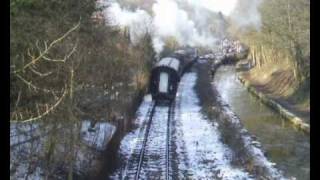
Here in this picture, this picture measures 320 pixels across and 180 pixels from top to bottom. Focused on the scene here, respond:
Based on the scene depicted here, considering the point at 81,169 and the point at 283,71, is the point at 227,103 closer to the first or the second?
the point at 283,71

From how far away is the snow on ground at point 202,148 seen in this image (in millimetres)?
22234

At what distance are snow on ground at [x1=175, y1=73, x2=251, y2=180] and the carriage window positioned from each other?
2.02 m

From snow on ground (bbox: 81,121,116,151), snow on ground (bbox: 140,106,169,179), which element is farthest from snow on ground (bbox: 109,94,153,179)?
snow on ground (bbox: 81,121,116,151)

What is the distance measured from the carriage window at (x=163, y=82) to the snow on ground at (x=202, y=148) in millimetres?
2016

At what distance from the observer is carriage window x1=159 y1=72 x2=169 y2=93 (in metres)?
43.9

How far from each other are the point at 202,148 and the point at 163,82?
17.3 metres

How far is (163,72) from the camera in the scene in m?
43.8

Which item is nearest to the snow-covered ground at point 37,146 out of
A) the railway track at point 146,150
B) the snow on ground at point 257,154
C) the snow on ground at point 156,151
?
the railway track at point 146,150

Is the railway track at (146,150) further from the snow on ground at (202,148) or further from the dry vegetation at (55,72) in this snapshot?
the dry vegetation at (55,72)
